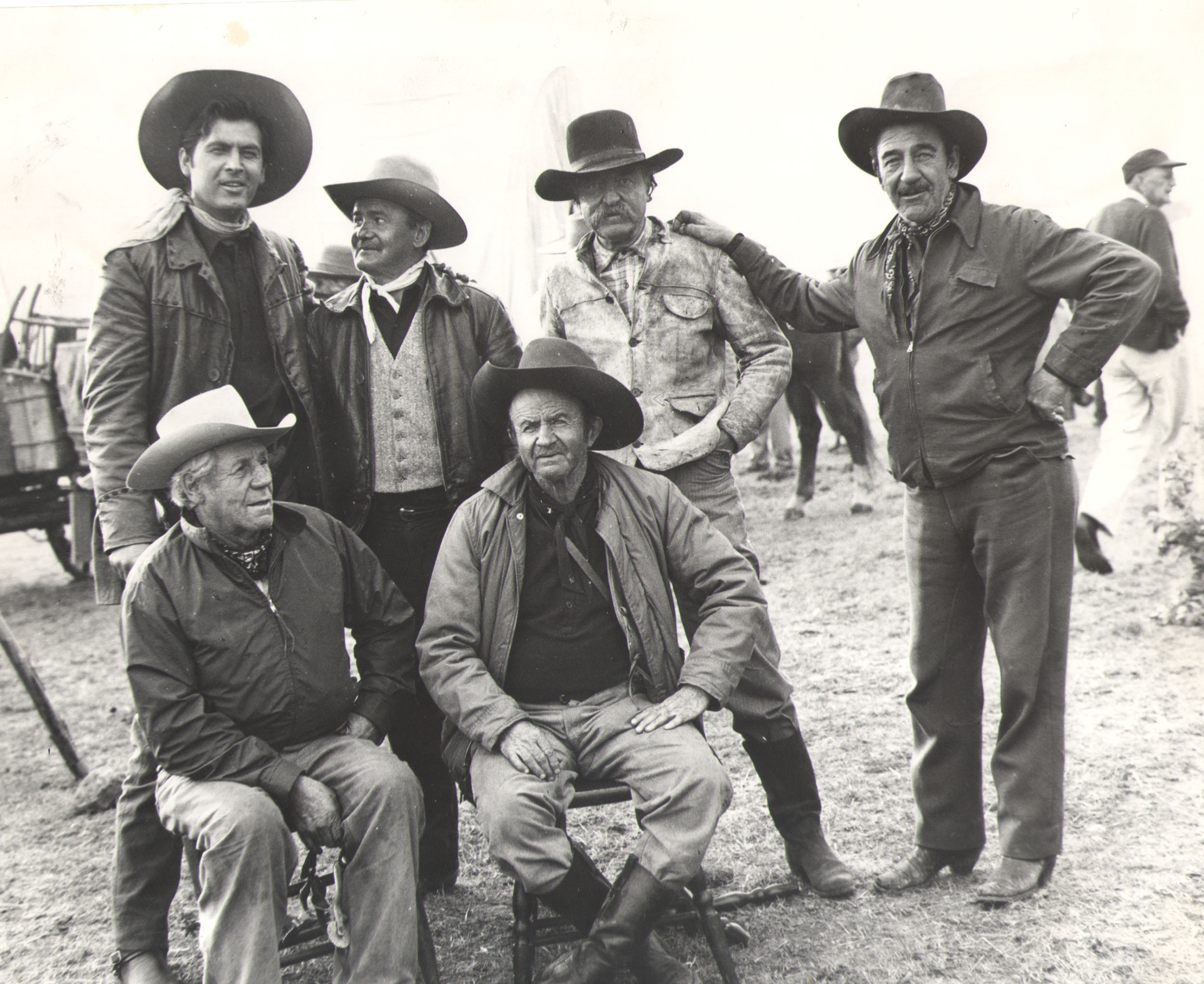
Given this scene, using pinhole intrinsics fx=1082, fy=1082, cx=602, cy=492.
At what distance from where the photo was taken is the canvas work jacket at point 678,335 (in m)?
3.41

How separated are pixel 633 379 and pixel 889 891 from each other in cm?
174

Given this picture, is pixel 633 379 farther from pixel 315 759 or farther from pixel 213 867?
pixel 213 867

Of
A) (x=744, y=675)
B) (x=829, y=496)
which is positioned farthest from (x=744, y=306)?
(x=829, y=496)

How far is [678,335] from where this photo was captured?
342 centimetres

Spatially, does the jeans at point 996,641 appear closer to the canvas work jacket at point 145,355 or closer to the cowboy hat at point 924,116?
the cowboy hat at point 924,116

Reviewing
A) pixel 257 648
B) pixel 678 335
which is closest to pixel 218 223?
pixel 257 648

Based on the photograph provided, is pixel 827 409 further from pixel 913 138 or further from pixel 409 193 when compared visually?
pixel 409 193

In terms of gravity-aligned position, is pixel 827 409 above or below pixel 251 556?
below

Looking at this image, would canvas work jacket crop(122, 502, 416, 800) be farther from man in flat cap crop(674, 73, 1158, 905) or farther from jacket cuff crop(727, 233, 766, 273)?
man in flat cap crop(674, 73, 1158, 905)

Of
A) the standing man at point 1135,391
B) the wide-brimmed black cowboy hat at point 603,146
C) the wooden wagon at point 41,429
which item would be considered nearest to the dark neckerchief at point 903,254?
the wide-brimmed black cowboy hat at point 603,146

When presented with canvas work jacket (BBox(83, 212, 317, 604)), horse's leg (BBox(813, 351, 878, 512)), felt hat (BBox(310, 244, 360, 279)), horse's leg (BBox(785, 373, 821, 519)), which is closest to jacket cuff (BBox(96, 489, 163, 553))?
canvas work jacket (BBox(83, 212, 317, 604))

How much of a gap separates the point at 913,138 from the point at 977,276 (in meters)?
0.43

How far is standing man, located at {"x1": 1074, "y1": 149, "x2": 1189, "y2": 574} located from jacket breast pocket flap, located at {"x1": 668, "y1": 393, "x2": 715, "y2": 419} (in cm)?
315

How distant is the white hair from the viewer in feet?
9.13
